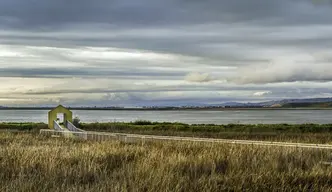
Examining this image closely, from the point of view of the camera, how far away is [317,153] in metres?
14.2

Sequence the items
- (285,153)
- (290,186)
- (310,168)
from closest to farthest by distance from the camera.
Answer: (290,186) → (310,168) → (285,153)

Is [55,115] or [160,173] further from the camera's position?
[55,115]

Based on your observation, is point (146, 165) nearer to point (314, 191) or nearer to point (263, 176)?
point (263, 176)

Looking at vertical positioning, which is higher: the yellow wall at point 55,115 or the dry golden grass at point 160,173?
the yellow wall at point 55,115

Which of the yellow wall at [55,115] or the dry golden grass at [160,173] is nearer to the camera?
the dry golden grass at [160,173]

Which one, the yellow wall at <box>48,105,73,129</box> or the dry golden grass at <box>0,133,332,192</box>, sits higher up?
the yellow wall at <box>48,105,73,129</box>

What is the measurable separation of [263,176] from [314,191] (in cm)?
100

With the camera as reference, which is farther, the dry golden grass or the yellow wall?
the yellow wall

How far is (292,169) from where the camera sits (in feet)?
34.0

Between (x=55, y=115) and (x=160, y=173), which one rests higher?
(x=55, y=115)

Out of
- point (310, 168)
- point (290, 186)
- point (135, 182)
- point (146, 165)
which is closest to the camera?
point (135, 182)

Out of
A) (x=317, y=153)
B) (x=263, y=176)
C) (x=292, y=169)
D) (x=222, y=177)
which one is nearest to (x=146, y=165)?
(x=222, y=177)

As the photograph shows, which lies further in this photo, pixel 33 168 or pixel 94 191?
pixel 33 168

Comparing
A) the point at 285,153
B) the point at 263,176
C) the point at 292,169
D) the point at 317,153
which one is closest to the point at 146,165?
the point at 263,176
